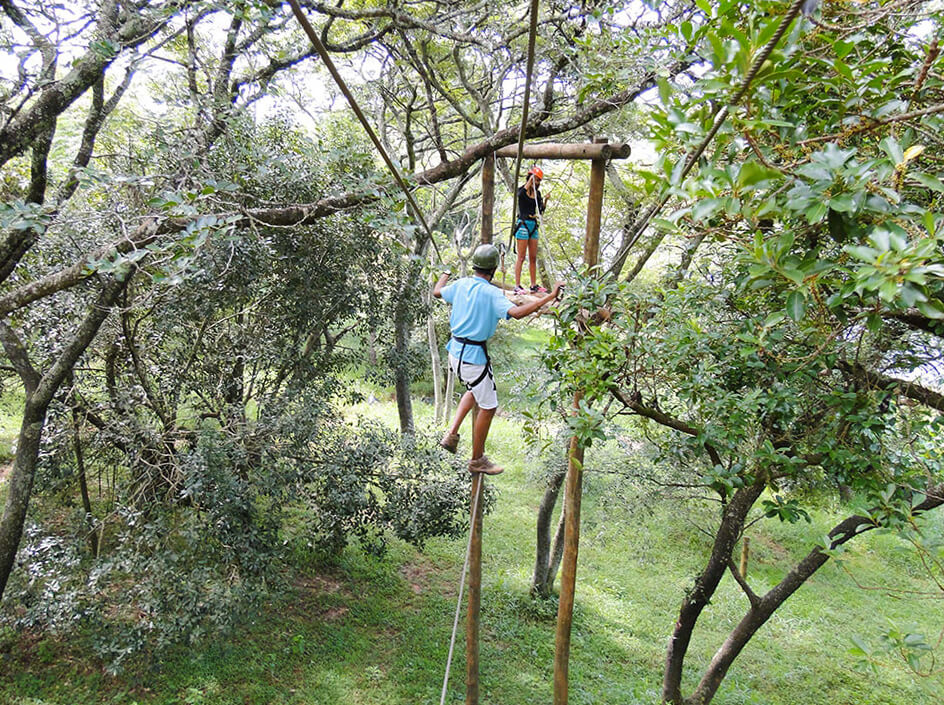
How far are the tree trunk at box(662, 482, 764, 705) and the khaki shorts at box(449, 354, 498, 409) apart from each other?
2.16 m

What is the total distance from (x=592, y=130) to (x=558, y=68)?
741mm

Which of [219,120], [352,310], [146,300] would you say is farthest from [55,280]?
[352,310]

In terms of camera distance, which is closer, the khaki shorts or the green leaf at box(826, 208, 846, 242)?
the green leaf at box(826, 208, 846, 242)

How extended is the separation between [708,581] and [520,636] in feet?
9.75

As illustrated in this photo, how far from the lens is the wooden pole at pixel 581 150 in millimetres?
3627

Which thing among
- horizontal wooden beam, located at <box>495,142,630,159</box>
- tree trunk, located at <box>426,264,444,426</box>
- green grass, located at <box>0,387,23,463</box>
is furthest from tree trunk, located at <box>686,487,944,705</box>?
green grass, located at <box>0,387,23,463</box>

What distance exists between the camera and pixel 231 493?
184 inches

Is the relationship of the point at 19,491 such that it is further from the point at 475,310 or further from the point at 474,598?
the point at 475,310

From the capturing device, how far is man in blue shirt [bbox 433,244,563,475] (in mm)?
3529

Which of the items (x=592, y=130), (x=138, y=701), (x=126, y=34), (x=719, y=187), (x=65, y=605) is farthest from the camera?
(x=592, y=130)

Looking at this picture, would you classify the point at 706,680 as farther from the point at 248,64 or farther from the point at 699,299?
the point at 248,64

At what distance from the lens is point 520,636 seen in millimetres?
7047

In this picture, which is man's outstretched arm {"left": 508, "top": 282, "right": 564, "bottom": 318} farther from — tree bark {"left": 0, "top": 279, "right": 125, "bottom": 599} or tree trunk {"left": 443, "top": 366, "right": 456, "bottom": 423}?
tree trunk {"left": 443, "top": 366, "right": 456, "bottom": 423}

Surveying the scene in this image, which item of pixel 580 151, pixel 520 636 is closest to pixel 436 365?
pixel 520 636
